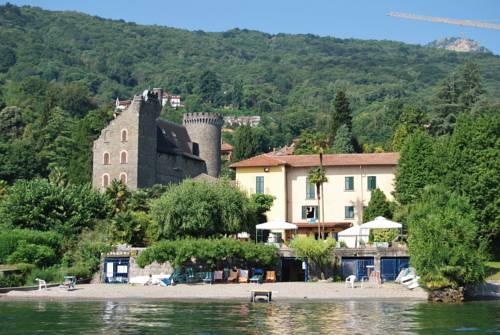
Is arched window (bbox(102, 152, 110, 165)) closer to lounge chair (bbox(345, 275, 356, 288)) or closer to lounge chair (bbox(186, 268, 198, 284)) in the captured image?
lounge chair (bbox(186, 268, 198, 284))

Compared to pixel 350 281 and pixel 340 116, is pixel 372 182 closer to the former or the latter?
pixel 350 281

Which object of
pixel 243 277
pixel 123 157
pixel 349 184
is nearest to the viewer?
pixel 243 277

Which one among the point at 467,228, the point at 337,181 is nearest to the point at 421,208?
the point at 467,228

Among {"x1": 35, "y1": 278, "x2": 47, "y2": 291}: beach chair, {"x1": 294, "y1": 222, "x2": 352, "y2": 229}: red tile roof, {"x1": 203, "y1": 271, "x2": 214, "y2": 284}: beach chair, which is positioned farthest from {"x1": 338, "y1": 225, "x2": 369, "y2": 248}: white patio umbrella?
{"x1": 35, "y1": 278, "x2": 47, "y2": 291}: beach chair

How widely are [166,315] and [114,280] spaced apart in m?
16.5

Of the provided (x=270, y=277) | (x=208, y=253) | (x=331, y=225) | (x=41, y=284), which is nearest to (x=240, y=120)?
(x=331, y=225)

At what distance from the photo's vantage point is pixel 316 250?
47.4 metres

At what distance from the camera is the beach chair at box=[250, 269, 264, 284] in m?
47.0

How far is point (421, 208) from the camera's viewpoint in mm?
44094

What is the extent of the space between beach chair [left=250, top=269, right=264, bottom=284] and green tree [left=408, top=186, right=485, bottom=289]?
32.1 feet

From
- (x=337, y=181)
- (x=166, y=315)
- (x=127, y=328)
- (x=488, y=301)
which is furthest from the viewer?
(x=337, y=181)

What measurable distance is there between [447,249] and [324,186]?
68.4ft

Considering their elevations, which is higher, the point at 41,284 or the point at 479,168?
the point at 479,168

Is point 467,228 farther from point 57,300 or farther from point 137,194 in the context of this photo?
point 137,194
